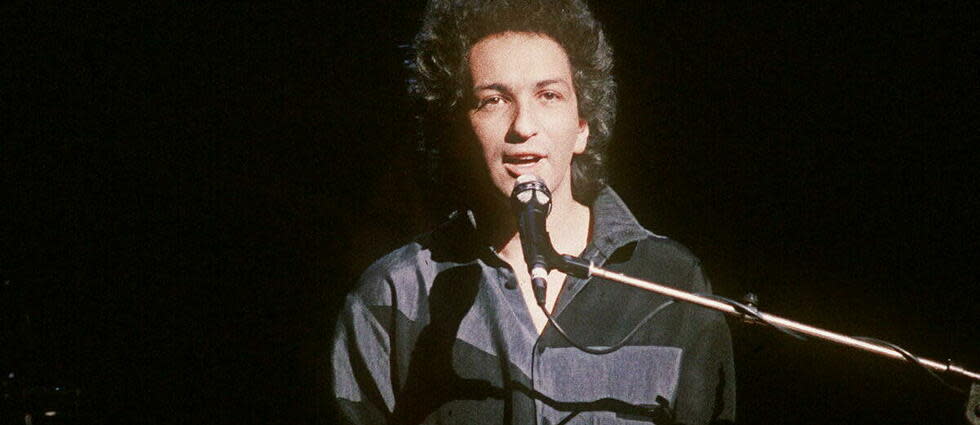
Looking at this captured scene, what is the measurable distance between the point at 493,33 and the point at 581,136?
1.55ft

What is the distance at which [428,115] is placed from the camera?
250 cm

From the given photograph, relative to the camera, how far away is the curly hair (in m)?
2.21

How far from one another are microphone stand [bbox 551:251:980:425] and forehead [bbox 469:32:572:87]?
73 cm

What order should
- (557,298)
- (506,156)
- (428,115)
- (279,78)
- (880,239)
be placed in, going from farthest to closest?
(279,78), (880,239), (428,115), (557,298), (506,156)

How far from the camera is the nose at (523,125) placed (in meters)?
1.95

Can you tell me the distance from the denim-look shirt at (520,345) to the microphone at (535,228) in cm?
61

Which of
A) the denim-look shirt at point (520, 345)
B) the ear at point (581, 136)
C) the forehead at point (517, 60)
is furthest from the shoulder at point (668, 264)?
the forehead at point (517, 60)

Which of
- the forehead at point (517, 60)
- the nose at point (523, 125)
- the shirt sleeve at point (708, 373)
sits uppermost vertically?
the forehead at point (517, 60)

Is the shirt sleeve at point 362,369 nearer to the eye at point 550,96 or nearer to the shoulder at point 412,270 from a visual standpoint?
the shoulder at point 412,270

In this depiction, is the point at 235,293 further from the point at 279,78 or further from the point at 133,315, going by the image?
the point at 279,78

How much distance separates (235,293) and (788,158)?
7.93 ft

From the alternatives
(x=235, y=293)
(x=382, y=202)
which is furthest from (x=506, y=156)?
(x=235, y=293)

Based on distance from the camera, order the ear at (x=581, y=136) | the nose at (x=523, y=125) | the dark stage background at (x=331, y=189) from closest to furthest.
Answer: the nose at (x=523, y=125) → the ear at (x=581, y=136) → the dark stage background at (x=331, y=189)

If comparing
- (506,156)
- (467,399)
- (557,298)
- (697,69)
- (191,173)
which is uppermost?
(697,69)
